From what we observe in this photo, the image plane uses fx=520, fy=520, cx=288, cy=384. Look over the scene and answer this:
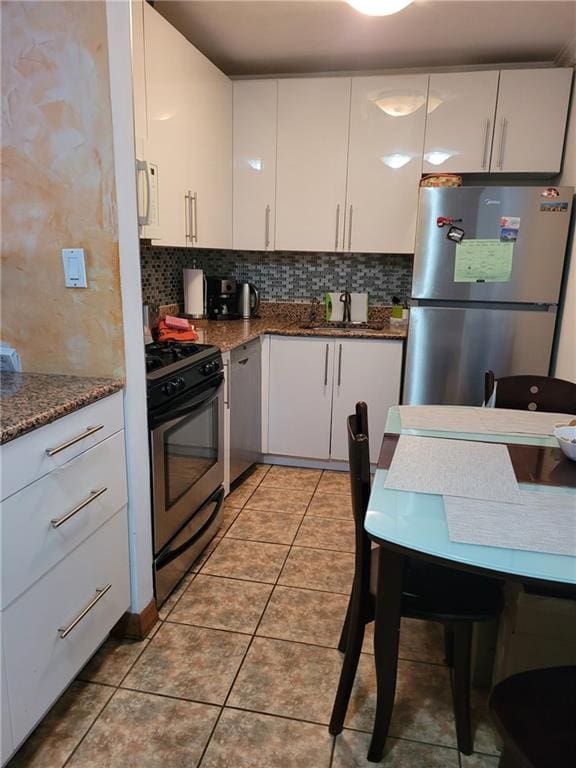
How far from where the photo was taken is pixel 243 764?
1.35 meters

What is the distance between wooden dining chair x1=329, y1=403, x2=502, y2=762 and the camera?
4.16 feet

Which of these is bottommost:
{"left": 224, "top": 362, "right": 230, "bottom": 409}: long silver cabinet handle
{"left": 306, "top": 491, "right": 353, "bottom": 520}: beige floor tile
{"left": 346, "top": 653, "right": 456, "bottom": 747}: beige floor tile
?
{"left": 346, "top": 653, "right": 456, "bottom": 747}: beige floor tile

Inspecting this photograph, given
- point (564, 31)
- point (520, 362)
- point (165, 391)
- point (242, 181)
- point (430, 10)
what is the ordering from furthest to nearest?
point (242, 181) < point (520, 362) < point (564, 31) < point (430, 10) < point (165, 391)

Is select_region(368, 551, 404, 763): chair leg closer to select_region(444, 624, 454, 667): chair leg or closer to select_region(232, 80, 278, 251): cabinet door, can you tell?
select_region(444, 624, 454, 667): chair leg

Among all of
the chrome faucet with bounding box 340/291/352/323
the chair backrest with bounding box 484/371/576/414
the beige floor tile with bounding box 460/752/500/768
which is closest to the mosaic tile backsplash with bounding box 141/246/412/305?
the chrome faucet with bounding box 340/291/352/323

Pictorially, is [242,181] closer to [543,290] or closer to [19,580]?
[543,290]

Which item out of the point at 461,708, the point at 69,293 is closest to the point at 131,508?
the point at 69,293

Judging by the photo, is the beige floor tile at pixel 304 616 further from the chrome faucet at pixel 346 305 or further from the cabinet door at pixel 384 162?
the cabinet door at pixel 384 162

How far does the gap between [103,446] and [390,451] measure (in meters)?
0.85

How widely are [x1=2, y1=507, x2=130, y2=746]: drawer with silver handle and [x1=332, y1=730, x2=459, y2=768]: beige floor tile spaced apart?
2.51 ft

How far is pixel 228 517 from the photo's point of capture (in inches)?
105

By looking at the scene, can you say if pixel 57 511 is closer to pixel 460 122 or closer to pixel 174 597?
pixel 174 597

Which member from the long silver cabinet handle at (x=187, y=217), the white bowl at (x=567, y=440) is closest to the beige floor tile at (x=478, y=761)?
the white bowl at (x=567, y=440)

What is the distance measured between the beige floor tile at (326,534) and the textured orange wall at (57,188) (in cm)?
130
